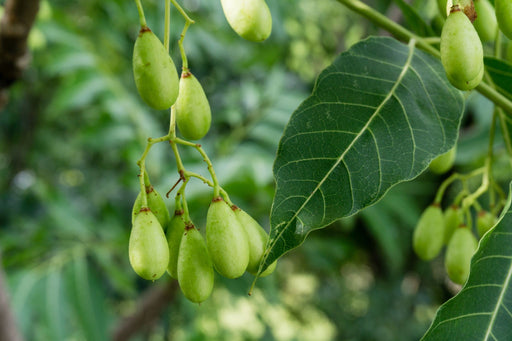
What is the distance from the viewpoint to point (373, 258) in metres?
3.04

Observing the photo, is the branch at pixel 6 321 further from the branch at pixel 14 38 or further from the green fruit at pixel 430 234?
the green fruit at pixel 430 234

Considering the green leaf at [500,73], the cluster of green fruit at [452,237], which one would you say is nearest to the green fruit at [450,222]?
the cluster of green fruit at [452,237]

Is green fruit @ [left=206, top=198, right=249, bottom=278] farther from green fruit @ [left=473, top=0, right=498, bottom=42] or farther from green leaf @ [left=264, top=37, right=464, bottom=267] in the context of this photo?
green fruit @ [left=473, top=0, right=498, bottom=42]

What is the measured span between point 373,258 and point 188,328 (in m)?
1.32

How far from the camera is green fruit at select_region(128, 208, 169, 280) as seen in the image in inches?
15.6

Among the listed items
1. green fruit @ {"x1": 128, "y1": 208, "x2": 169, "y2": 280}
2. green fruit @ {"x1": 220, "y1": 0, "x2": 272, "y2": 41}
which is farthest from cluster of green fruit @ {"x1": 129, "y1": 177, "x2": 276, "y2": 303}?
green fruit @ {"x1": 220, "y1": 0, "x2": 272, "y2": 41}

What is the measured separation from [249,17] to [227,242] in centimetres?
17

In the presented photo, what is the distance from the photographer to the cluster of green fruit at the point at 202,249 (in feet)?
1.31

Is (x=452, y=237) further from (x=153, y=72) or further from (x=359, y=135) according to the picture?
(x=153, y=72)

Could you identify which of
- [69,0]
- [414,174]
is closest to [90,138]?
[69,0]

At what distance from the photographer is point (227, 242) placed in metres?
0.40

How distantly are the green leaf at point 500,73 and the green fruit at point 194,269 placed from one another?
0.32 meters

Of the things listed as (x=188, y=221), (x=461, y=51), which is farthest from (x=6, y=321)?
(x=461, y=51)

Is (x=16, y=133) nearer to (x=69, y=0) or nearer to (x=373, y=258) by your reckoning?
(x=69, y=0)
